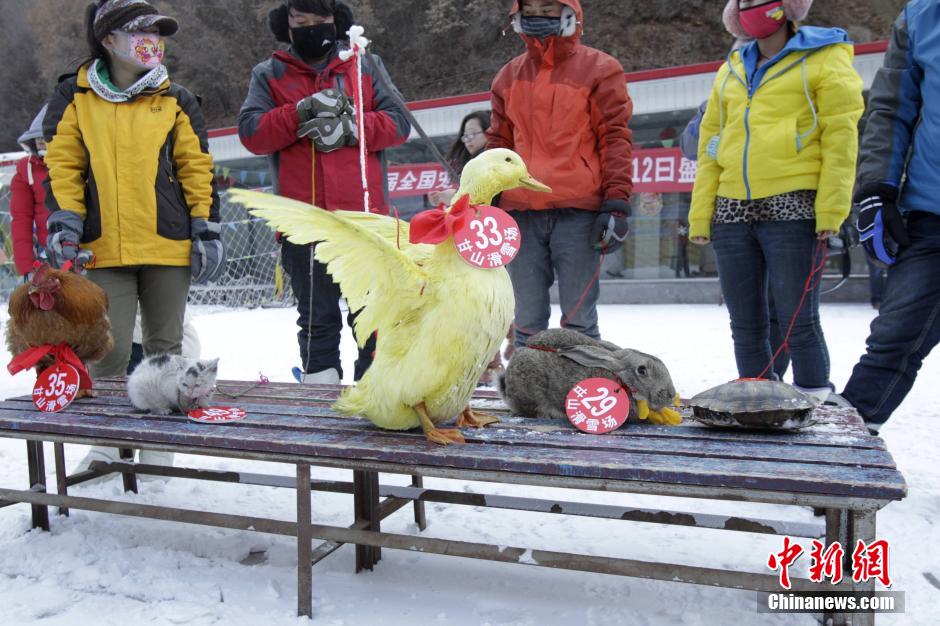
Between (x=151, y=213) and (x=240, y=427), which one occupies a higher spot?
(x=151, y=213)

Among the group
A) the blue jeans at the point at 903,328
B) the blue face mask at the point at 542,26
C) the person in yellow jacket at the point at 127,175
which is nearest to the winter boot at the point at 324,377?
the person in yellow jacket at the point at 127,175

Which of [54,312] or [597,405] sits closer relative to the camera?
[597,405]

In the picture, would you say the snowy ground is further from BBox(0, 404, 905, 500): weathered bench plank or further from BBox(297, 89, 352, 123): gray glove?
BBox(297, 89, 352, 123): gray glove

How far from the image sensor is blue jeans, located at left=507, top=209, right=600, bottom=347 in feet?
10.7

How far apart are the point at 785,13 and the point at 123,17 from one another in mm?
2795

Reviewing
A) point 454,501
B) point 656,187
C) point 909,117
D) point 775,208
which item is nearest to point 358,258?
point 454,501

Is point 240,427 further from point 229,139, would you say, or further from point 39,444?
point 229,139

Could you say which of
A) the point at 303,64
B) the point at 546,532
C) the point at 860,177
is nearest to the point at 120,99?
the point at 303,64

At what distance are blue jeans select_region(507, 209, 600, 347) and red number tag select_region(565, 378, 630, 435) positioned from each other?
3.51 feet

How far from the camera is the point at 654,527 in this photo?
267 cm

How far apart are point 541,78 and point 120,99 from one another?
187cm

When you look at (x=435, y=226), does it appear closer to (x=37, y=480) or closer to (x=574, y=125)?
(x=574, y=125)

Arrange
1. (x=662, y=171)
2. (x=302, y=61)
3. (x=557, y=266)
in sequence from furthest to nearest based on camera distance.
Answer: (x=662, y=171), (x=302, y=61), (x=557, y=266)

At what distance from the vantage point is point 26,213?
5336 mm
